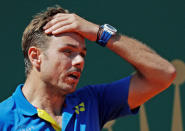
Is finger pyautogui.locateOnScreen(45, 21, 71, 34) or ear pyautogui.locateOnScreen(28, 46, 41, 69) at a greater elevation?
finger pyautogui.locateOnScreen(45, 21, 71, 34)

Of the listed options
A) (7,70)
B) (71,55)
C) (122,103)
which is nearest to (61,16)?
(71,55)

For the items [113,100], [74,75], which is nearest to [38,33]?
[74,75]

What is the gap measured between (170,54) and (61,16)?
69.7 inches

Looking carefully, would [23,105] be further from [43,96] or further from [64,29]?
[64,29]

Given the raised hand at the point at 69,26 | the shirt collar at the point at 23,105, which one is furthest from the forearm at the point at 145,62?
the shirt collar at the point at 23,105

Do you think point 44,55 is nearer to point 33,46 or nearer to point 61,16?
point 33,46

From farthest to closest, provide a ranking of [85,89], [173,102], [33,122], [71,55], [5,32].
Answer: [5,32] < [173,102] < [85,89] < [71,55] < [33,122]

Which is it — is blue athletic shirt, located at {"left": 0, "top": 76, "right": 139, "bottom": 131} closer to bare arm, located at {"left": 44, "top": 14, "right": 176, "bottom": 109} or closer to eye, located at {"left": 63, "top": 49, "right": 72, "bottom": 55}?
bare arm, located at {"left": 44, "top": 14, "right": 176, "bottom": 109}

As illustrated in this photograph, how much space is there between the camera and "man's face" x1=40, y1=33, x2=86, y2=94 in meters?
1.98

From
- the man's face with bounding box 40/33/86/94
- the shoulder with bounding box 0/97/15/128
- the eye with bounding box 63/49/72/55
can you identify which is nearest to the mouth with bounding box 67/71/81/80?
the man's face with bounding box 40/33/86/94

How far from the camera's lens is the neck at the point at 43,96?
203cm

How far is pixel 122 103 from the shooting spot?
2100mm

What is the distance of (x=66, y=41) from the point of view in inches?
79.1

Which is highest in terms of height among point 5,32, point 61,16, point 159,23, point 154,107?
point 61,16
